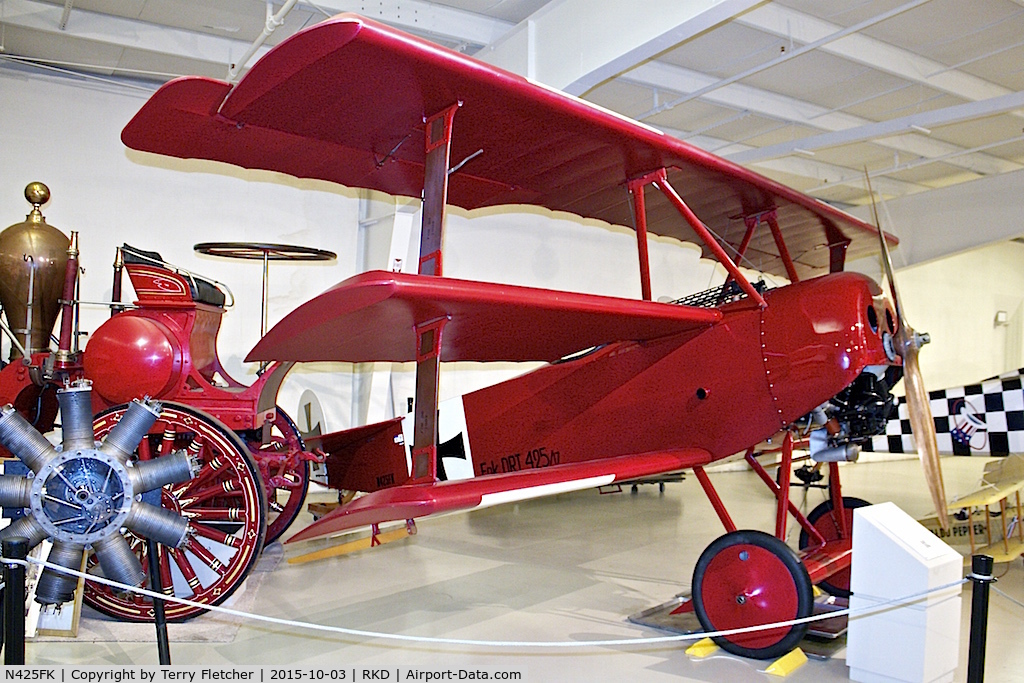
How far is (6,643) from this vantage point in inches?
92.7

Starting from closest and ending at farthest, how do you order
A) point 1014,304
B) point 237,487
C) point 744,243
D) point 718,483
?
point 237,487, point 744,243, point 718,483, point 1014,304

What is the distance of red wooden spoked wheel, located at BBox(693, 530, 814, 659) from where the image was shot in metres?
3.45

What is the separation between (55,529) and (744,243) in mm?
3661

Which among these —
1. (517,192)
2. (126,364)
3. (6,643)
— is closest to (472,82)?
(517,192)

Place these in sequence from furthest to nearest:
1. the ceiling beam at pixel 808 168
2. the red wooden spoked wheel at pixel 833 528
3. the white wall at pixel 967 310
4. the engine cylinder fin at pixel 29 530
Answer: the white wall at pixel 967 310 < the ceiling beam at pixel 808 168 < the red wooden spoked wheel at pixel 833 528 < the engine cylinder fin at pixel 29 530

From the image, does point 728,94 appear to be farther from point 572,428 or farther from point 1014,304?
point 1014,304

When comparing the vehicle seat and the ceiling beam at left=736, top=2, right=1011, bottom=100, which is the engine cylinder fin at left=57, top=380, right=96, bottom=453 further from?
the ceiling beam at left=736, top=2, right=1011, bottom=100

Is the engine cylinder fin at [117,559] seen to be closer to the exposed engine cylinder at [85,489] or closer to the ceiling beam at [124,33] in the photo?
the exposed engine cylinder at [85,489]

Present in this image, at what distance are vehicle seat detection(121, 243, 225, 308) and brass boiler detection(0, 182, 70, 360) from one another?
0.67m

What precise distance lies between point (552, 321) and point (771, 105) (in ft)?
20.9

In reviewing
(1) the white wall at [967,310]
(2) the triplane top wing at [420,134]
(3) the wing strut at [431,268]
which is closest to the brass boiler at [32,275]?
(2) the triplane top wing at [420,134]

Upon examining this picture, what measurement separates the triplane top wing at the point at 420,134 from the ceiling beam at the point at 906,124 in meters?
2.71

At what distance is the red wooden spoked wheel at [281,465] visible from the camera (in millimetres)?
4816

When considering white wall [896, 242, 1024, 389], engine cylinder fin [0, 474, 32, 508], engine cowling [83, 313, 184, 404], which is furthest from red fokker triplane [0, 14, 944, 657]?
white wall [896, 242, 1024, 389]
